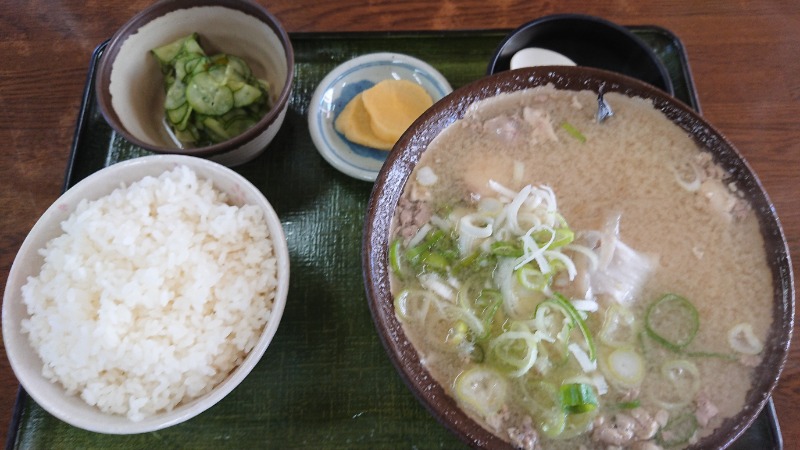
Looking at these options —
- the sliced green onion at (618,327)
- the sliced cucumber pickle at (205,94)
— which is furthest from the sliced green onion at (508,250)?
the sliced cucumber pickle at (205,94)

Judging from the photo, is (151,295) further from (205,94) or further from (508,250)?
(508,250)

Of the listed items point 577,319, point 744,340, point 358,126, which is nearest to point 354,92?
point 358,126

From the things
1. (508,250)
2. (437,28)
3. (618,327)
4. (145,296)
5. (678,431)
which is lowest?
(145,296)

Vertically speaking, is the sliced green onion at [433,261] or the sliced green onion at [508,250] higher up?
the sliced green onion at [508,250]

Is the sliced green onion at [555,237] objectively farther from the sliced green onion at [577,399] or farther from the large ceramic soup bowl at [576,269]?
the sliced green onion at [577,399]

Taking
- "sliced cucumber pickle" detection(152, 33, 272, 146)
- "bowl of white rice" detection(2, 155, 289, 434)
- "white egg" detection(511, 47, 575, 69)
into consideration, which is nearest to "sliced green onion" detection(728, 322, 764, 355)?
"white egg" detection(511, 47, 575, 69)

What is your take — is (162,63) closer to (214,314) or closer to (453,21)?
(214,314)
